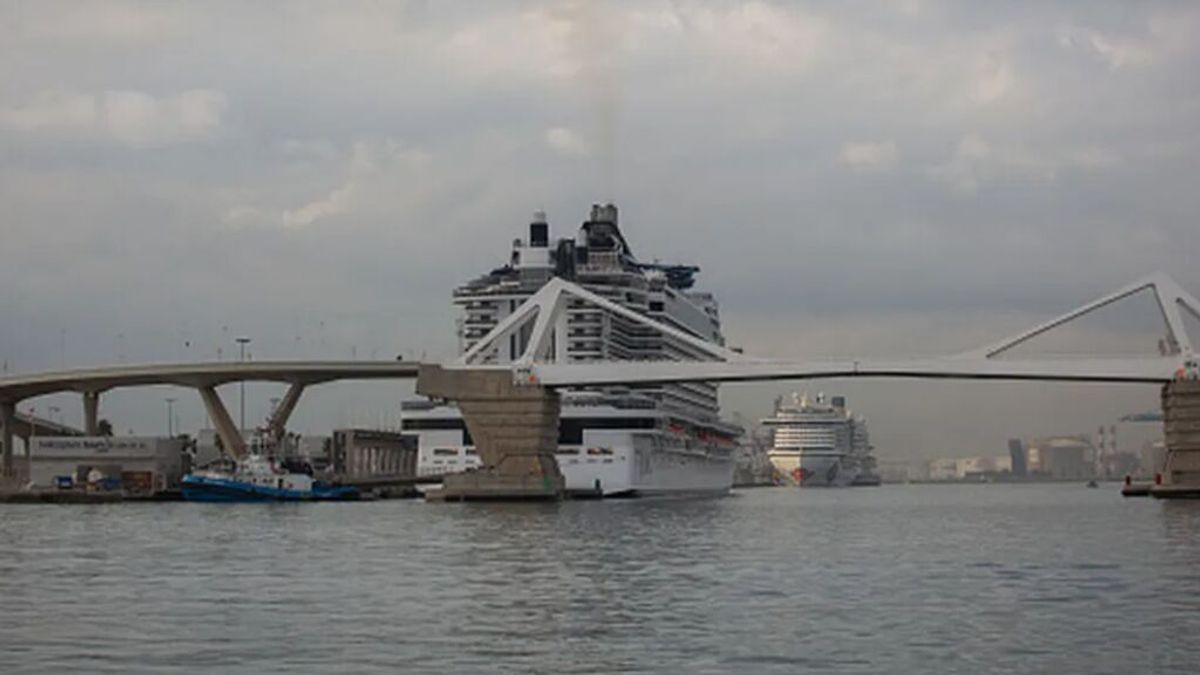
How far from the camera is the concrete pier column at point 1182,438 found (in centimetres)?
9781

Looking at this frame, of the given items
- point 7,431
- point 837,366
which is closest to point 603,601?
point 837,366

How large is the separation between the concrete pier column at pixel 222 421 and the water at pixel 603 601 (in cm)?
6903

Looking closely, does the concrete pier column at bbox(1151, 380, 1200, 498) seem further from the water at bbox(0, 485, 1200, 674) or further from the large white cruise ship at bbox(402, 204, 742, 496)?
the water at bbox(0, 485, 1200, 674)

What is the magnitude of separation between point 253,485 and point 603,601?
78.0 meters

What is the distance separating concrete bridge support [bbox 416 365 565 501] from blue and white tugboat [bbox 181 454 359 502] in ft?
47.7

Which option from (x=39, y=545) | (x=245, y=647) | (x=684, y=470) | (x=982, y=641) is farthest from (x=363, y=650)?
(x=684, y=470)

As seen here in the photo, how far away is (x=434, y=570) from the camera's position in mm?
42156

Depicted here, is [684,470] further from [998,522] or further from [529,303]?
[998,522]

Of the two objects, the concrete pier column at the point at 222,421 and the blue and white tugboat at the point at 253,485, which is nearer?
the blue and white tugboat at the point at 253,485

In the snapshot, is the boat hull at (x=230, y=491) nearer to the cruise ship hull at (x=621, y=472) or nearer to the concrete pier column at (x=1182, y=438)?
the cruise ship hull at (x=621, y=472)

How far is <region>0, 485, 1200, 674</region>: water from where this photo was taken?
1004 inches

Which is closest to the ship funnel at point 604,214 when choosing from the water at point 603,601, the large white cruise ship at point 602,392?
the large white cruise ship at point 602,392

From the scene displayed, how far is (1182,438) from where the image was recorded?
99062 millimetres

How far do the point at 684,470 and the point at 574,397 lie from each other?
16269 mm
